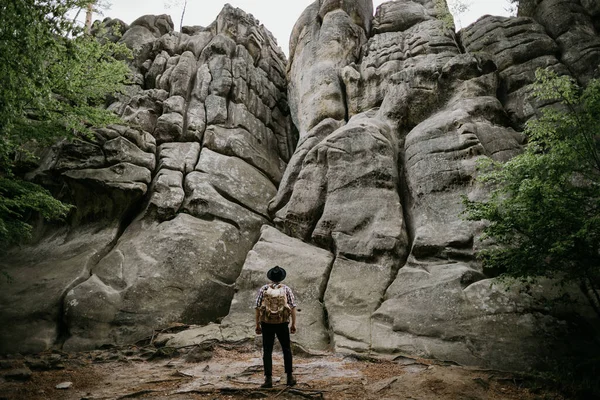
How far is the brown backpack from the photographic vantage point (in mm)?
6928

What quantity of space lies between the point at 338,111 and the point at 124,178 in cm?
1224

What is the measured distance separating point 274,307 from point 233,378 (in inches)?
84.2

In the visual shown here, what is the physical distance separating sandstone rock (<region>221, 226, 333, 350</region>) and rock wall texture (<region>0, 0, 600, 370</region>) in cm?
7

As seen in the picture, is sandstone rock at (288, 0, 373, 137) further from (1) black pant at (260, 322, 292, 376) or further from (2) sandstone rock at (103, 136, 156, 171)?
(1) black pant at (260, 322, 292, 376)

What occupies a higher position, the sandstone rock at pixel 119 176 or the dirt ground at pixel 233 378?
the sandstone rock at pixel 119 176

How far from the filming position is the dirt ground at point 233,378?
6559mm

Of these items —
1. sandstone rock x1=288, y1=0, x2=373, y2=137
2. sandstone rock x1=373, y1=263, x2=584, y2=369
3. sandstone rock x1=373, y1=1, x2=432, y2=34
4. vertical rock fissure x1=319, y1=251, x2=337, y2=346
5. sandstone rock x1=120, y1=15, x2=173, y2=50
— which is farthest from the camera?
sandstone rock x1=120, y1=15, x2=173, y2=50

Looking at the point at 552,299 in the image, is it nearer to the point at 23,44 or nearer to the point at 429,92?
the point at 429,92

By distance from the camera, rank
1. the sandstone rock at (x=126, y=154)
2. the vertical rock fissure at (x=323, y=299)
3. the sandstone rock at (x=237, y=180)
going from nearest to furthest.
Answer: the vertical rock fissure at (x=323, y=299), the sandstone rock at (x=126, y=154), the sandstone rock at (x=237, y=180)

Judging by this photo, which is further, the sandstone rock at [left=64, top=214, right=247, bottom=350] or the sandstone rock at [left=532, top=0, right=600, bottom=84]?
the sandstone rock at [left=532, top=0, right=600, bottom=84]

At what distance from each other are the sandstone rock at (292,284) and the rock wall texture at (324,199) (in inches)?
2.6

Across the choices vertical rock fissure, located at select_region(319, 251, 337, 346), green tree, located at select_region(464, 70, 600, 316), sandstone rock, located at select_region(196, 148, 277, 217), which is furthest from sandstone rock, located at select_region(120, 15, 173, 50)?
green tree, located at select_region(464, 70, 600, 316)

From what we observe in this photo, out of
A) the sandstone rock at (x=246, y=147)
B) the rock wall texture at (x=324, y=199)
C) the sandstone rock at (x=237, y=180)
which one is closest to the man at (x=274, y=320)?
the rock wall texture at (x=324, y=199)

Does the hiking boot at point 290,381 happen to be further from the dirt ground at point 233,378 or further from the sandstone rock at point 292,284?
the sandstone rock at point 292,284
